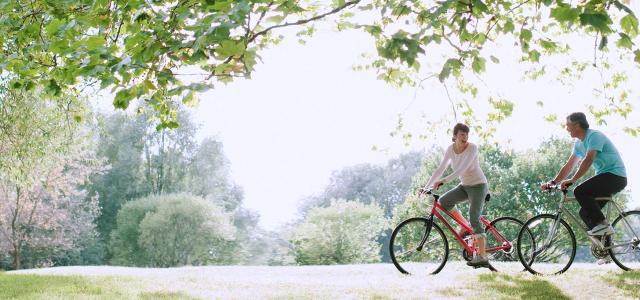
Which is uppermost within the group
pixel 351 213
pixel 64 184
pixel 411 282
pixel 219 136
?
pixel 219 136

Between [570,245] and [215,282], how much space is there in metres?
5.92

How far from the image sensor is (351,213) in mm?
36219

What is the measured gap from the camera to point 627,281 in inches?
340

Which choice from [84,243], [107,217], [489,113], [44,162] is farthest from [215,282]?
[107,217]

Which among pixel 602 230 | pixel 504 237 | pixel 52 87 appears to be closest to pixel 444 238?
pixel 504 237

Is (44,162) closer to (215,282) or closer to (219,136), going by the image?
(215,282)

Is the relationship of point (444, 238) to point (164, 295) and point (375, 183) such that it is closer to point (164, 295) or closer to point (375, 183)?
point (164, 295)

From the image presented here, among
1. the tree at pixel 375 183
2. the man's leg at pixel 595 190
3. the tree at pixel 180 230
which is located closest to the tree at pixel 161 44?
the man's leg at pixel 595 190

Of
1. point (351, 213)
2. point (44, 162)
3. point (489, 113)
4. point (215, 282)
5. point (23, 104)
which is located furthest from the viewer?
point (351, 213)

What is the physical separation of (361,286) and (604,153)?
3.96 m

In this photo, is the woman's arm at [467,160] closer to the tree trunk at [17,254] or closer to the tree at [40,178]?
the tree at [40,178]

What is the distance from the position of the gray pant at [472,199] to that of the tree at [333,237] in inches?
985

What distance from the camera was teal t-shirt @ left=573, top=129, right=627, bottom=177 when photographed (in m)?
7.98

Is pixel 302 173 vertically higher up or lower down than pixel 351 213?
higher up
